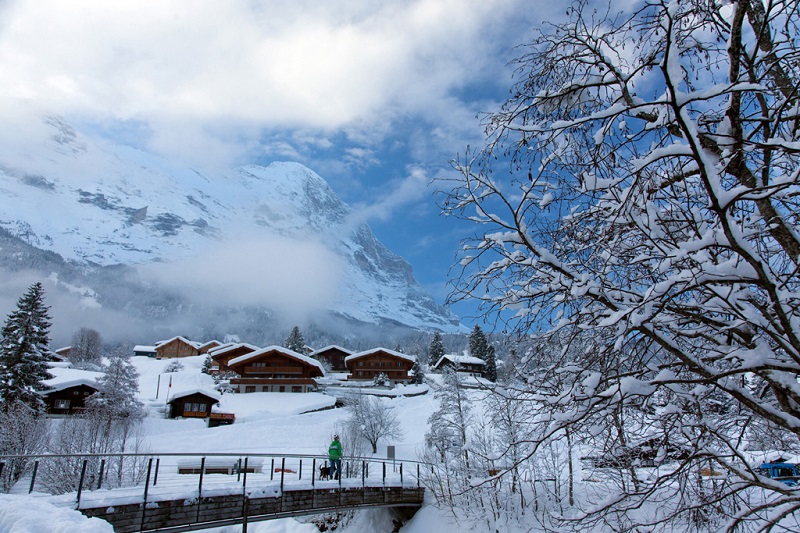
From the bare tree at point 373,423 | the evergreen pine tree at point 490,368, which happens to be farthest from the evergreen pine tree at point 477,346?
the bare tree at point 373,423

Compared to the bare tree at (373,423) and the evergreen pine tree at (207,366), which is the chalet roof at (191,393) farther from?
the evergreen pine tree at (207,366)

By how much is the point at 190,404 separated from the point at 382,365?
32.7m

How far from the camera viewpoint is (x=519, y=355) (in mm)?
4535

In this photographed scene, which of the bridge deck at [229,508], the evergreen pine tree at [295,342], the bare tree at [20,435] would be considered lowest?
the bridge deck at [229,508]

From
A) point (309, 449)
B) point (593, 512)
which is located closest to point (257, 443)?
point (309, 449)

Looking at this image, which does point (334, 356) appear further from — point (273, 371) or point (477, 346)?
point (273, 371)

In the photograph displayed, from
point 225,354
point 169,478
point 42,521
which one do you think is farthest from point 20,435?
point 225,354

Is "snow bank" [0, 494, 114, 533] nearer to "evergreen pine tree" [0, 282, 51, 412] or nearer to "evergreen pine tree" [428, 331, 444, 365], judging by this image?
"evergreen pine tree" [0, 282, 51, 412]

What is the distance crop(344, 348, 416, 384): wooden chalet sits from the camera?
72.4 metres

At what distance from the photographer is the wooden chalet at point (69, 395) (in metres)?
42.0

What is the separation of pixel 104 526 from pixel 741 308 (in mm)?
5656

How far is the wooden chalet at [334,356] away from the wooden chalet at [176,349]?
31811mm

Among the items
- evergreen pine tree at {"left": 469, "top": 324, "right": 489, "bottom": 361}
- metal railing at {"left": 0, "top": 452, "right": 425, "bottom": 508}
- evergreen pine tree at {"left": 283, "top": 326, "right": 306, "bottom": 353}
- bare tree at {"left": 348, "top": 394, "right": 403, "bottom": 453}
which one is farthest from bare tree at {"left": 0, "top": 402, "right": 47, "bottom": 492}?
evergreen pine tree at {"left": 469, "top": 324, "right": 489, "bottom": 361}

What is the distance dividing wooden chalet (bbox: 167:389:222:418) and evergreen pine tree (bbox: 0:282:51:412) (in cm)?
1421
